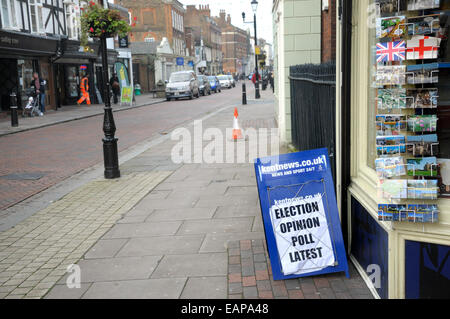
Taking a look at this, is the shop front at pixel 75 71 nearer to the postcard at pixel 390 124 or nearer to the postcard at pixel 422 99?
the postcard at pixel 390 124

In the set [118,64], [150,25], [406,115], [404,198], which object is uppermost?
[150,25]

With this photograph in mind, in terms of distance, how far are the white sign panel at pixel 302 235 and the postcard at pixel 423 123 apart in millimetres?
1166

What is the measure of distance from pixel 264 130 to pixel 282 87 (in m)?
3.26

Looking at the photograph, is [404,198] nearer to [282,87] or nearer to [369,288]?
[369,288]

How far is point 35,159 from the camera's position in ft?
36.7

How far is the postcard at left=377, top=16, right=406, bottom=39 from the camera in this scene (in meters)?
2.97

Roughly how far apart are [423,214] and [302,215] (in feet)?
3.81

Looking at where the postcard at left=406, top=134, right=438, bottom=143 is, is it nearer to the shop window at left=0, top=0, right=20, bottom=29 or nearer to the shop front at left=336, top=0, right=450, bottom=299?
the shop front at left=336, top=0, right=450, bottom=299

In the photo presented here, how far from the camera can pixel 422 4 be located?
9.39 feet

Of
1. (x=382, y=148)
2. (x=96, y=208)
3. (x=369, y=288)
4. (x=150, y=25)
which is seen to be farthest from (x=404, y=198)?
(x=150, y=25)

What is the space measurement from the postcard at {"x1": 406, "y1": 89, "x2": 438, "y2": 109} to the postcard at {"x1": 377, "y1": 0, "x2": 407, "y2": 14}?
0.55 m

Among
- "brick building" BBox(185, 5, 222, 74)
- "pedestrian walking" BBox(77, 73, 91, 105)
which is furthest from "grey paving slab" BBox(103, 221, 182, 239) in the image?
"brick building" BBox(185, 5, 222, 74)

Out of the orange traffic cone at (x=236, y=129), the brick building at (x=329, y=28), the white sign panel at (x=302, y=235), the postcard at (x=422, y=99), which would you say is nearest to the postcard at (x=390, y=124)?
the postcard at (x=422, y=99)

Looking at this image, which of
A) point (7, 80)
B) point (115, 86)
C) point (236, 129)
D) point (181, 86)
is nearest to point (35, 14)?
point (7, 80)
